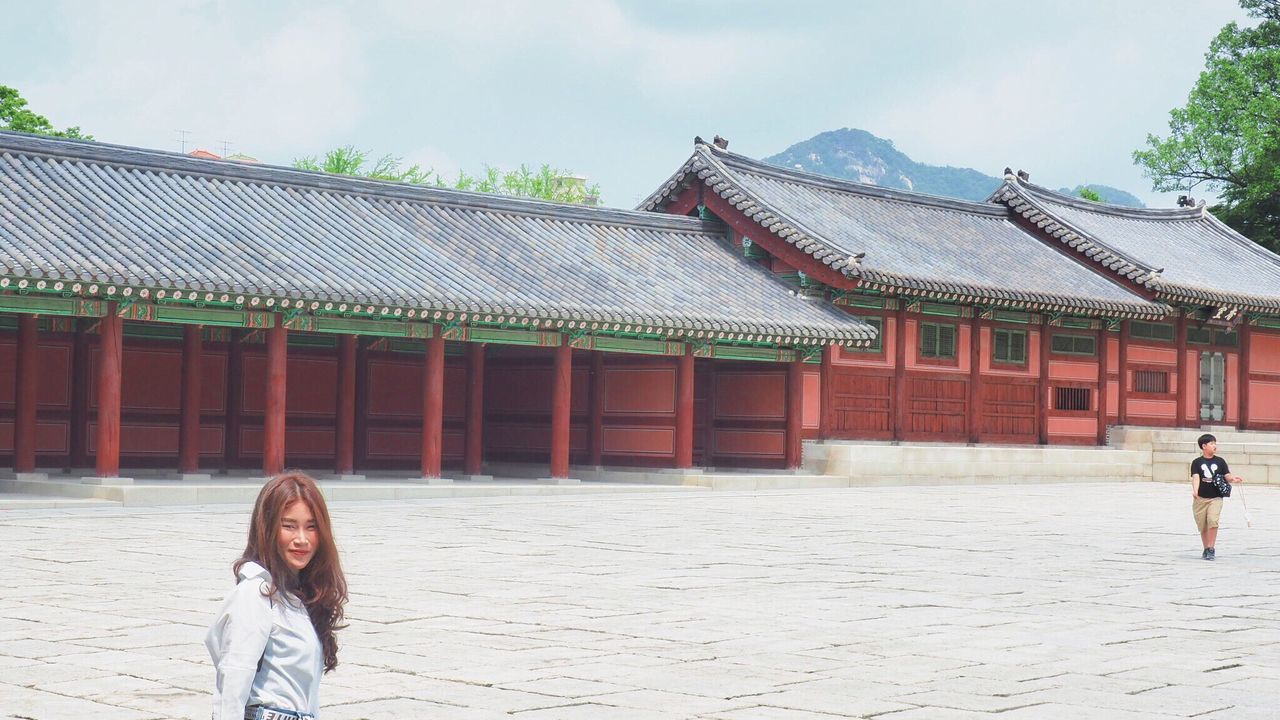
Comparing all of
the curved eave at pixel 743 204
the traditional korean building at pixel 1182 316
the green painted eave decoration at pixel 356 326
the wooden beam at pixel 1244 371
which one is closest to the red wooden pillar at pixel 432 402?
the green painted eave decoration at pixel 356 326

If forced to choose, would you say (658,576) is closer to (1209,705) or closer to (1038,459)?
(1209,705)

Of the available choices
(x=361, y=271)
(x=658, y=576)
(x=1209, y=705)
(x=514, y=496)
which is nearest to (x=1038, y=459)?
(x=514, y=496)

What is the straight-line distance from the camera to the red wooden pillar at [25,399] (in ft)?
74.6

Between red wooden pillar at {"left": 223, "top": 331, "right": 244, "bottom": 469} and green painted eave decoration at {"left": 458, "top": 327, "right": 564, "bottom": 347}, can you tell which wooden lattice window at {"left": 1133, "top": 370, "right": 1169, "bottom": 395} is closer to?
green painted eave decoration at {"left": 458, "top": 327, "right": 564, "bottom": 347}

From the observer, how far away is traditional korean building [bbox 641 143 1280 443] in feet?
100

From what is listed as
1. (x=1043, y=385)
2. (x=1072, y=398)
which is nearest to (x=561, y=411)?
(x=1043, y=385)

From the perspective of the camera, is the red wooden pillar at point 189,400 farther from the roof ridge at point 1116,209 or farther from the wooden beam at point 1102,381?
the roof ridge at point 1116,209

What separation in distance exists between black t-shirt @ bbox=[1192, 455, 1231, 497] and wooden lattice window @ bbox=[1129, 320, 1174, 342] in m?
20.3

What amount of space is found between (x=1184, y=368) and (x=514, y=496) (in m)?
19.2

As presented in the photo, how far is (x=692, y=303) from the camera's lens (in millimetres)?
27500

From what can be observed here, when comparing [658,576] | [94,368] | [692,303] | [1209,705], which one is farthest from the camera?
[692,303]

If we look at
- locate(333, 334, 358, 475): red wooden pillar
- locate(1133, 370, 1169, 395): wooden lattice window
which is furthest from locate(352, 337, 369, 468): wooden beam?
locate(1133, 370, 1169, 395): wooden lattice window

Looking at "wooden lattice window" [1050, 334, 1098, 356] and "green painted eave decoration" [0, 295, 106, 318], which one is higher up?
"wooden lattice window" [1050, 334, 1098, 356]

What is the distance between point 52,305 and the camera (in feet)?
69.0
